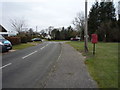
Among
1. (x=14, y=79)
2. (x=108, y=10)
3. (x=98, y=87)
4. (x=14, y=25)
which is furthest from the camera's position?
(x=14, y=25)

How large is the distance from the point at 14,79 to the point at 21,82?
656mm

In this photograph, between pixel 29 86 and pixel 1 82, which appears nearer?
pixel 29 86

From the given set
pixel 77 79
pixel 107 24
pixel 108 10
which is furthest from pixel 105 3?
pixel 77 79

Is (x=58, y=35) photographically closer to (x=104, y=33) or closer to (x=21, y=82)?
(x=104, y=33)

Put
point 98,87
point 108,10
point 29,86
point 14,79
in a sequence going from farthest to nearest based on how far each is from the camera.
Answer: point 108,10, point 14,79, point 29,86, point 98,87

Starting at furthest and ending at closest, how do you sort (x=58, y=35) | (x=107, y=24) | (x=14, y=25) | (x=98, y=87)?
(x=58, y=35), (x=14, y=25), (x=107, y=24), (x=98, y=87)

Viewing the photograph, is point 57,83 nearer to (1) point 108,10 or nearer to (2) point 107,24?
(2) point 107,24

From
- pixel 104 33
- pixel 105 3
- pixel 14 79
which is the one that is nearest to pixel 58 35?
pixel 105 3

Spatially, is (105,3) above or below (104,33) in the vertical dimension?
above

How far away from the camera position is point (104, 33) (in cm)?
5606

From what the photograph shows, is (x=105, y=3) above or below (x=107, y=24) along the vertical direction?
above

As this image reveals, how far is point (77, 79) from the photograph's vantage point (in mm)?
7086

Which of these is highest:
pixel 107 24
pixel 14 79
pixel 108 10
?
pixel 108 10

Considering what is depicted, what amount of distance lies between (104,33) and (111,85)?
51610 millimetres
